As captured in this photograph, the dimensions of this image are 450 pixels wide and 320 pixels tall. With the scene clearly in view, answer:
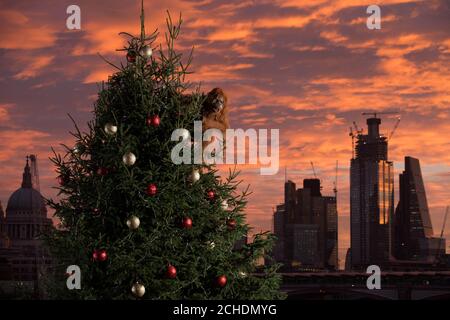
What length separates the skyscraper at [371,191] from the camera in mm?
181250

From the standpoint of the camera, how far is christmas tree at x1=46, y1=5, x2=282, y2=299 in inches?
388

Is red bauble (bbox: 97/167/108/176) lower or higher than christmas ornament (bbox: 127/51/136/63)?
lower

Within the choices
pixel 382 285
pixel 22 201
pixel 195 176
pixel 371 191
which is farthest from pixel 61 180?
pixel 371 191

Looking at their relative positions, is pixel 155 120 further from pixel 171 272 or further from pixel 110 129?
pixel 171 272

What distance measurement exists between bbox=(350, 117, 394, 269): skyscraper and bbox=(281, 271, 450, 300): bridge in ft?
270

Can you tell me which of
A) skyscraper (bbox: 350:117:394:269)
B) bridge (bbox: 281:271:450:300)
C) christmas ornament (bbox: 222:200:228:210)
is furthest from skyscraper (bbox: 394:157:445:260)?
christmas ornament (bbox: 222:200:228:210)

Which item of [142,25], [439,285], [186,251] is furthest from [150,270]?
[439,285]

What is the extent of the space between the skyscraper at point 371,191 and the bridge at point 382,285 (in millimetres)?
82385

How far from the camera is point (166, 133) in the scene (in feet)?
33.9

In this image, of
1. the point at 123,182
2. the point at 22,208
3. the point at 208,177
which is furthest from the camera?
the point at 22,208

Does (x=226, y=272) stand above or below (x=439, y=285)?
above

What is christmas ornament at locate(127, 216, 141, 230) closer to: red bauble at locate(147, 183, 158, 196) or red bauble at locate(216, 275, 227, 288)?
red bauble at locate(147, 183, 158, 196)
